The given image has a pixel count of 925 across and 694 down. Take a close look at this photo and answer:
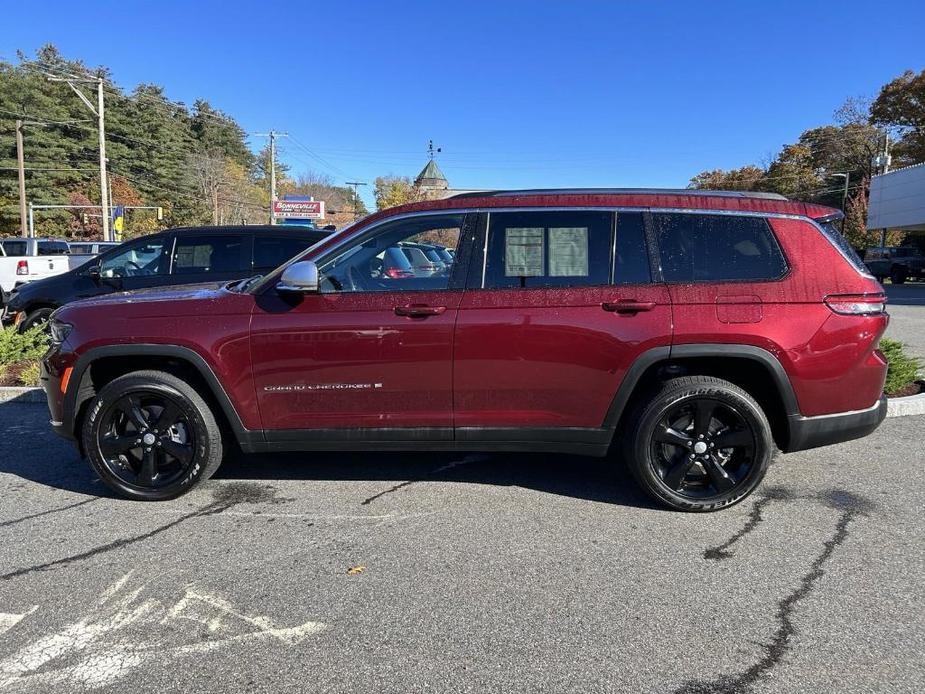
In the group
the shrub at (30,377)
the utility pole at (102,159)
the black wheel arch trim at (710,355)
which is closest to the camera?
the black wheel arch trim at (710,355)

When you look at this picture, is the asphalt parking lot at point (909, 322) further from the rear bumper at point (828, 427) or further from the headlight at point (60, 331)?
the headlight at point (60, 331)

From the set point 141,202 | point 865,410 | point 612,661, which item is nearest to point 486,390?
point 612,661

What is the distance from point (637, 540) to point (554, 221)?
6.12 feet

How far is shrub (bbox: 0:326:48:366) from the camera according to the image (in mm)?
7535

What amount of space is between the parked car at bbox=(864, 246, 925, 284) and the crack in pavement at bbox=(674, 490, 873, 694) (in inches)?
1316

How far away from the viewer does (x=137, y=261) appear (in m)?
8.39

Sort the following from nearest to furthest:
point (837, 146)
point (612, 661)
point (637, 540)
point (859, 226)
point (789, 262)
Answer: point (612, 661)
point (637, 540)
point (789, 262)
point (859, 226)
point (837, 146)

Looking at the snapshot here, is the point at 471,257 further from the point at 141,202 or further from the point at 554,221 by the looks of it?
the point at 141,202

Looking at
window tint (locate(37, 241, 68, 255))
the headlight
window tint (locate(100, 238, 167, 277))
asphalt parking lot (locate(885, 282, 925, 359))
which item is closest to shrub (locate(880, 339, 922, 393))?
asphalt parking lot (locate(885, 282, 925, 359))

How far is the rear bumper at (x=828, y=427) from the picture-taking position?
3.73 m

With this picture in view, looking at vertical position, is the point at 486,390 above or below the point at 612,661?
above

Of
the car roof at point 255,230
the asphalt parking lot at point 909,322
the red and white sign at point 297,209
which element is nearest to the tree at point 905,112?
the asphalt parking lot at point 909,322

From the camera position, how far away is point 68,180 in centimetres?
5709

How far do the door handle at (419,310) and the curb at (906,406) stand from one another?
466 cm
